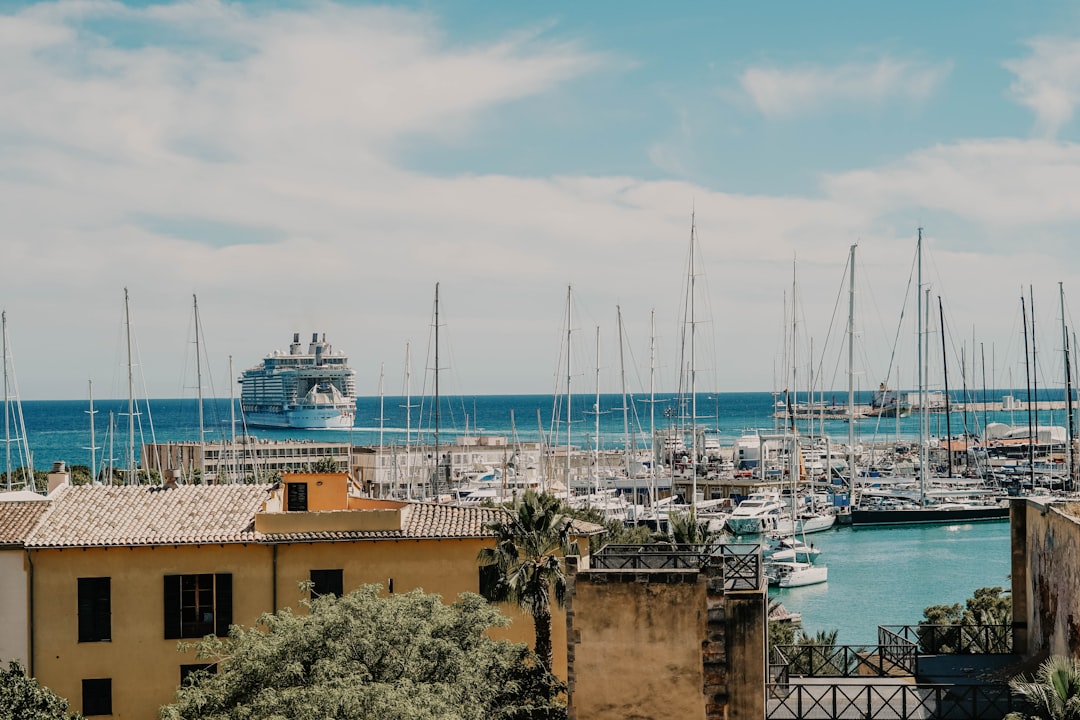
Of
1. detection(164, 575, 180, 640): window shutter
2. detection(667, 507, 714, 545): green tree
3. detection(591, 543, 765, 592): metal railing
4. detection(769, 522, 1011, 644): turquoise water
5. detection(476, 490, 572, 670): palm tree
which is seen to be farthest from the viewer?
detection(769, 522, 1011, 644): turquoise water

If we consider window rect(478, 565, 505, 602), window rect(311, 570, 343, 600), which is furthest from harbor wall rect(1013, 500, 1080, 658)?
window rect(311, 570, 343, 600)

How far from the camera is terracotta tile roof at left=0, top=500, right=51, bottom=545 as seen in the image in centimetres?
2673

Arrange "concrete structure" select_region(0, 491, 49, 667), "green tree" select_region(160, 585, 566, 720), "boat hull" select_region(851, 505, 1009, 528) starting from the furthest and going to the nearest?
1. "boat hull" select_region(851, 505, 1009, 528)
2. "concrete structure" select_region(0, 491, 49, 667)
3. "green tree" select_region(160, 585, 566, 720)

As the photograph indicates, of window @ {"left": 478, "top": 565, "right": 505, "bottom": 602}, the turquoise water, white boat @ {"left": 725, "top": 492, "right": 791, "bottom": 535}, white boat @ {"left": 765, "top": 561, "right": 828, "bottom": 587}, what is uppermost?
window @ {"left": 478, "top": 565, "right": 505, "bottom": 602}

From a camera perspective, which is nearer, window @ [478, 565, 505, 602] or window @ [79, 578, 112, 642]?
window @ [478, 565, 505, 602]

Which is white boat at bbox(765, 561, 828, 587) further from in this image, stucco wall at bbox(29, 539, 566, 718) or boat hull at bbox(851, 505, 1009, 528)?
stucco wall at bbox(29, 539, 566, 718)

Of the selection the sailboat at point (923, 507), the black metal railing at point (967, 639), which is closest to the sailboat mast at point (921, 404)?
the sailboat at point (923, 507)

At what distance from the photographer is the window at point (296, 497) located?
3172 cm

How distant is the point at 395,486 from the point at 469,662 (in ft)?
194

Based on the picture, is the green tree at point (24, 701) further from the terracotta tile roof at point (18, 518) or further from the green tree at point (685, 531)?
the green tree at point (685, 531)

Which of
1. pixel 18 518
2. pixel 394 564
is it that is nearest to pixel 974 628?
pixel 394 564

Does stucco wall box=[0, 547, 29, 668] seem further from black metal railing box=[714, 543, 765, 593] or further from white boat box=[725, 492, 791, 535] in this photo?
white boat box=[725, 492, 791, 535]

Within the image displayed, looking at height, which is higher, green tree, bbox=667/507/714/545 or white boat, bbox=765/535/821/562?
green tree, bbox=667/507/714/545

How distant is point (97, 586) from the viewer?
27047 millimetres
